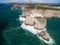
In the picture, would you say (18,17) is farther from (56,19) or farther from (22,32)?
(56,19)

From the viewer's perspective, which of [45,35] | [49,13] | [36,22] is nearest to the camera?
[45,35]

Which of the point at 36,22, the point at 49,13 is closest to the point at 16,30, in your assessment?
the point at 36,22

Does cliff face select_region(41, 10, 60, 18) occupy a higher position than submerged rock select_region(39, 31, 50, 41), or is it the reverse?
cliff face select_region(41, 10, 60, 18)

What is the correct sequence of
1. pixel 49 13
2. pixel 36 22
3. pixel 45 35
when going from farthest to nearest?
pixel 49 13 → pixel 36 22 → pixel 45 35

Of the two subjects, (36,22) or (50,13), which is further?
(50,13)

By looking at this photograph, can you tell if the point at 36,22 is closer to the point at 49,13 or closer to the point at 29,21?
the point at 29,21

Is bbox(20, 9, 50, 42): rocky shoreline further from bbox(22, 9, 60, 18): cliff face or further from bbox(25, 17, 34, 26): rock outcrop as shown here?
bbox(22, 9, 60, 18): cliff face

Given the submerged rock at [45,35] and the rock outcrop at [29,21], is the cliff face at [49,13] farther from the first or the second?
the submerged rock at [45,35]

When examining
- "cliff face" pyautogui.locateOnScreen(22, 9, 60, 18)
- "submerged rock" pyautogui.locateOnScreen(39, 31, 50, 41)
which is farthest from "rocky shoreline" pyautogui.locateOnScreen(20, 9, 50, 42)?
"cliff face" pyautogui.locateOnScreen(22, 9, 60, 18)
